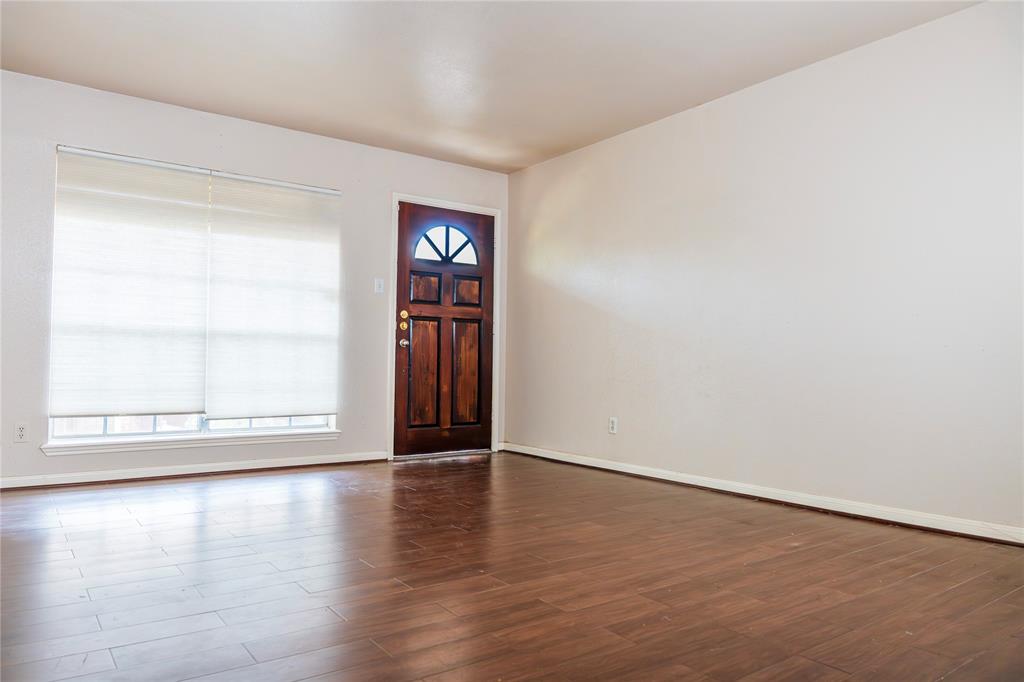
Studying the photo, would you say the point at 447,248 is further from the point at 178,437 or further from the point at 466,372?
the point at 178,437

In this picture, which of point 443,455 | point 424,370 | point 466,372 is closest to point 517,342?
point 466,372

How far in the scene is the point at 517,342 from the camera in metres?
6.01

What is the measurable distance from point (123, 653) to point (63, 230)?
3336 millimetres

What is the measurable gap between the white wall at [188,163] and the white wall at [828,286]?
157 cm

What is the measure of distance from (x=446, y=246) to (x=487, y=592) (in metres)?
3.95

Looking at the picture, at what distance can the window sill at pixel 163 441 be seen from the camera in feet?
13.5

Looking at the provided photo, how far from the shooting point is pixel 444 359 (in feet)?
18.7

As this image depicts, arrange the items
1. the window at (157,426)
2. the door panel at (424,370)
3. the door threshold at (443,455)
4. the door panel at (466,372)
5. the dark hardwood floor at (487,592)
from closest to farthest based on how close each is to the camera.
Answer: the dark hardwood floor at (487,592) → the window at (157,426) → the door threshold at (443,455) → the door panel at (424,370) → the door panel at (466,372)

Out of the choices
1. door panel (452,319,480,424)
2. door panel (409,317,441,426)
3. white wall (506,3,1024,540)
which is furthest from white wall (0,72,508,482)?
white wall (506,3,1024,540)

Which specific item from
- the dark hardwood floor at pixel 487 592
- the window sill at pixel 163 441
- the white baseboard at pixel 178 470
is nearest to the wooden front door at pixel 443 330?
the white baseboard at pixel 178 470

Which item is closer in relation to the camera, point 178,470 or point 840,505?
point 840,505

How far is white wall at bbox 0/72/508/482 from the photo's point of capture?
4016mm

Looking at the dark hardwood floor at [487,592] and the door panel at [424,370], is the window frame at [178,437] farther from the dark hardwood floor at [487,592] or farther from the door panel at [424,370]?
the door panel at [424,370]

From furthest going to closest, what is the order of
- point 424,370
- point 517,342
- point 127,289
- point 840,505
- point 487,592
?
point 517,342
point 424,370
point 127,289
point 840,505
point 487,592
